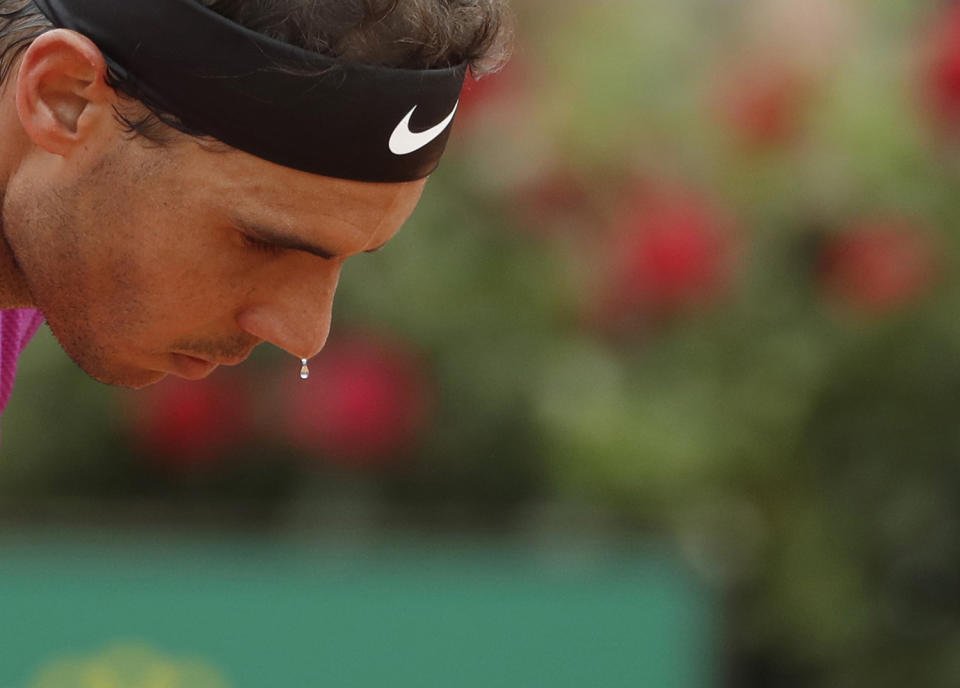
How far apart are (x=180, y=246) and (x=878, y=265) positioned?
2924mm

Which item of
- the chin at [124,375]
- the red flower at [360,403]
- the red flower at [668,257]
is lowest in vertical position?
the chin at [124,375]

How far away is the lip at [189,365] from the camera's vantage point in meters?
2.05

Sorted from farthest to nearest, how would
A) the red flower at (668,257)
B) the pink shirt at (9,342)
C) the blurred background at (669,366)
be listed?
the blurred background at (669,366)
the red flower at (668,257)
the pink shirt at (9,342)

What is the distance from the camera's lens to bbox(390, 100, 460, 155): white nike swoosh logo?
1.87 metres

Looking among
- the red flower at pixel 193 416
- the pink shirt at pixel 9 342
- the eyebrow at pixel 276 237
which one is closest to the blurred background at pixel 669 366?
the red flower at pixel 193 416

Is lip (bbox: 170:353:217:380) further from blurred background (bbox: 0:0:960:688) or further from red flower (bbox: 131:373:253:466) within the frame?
red flower (bbox: 131:373:253:466)

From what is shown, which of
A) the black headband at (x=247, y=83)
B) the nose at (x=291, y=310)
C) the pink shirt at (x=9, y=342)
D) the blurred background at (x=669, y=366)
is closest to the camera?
the black headband at (x=247, y=83)

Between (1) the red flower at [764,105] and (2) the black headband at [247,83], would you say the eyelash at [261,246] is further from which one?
(1) the red flower at [764,105]

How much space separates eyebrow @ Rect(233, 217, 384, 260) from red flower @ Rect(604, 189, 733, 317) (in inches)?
100

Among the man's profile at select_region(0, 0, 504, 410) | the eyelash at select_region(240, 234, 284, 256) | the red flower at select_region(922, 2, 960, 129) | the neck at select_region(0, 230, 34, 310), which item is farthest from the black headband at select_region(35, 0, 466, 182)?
the red flower at select_region(922, 2, 960, 129)

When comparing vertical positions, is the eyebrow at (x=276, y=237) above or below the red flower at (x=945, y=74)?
below

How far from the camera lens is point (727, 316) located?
15.4ft

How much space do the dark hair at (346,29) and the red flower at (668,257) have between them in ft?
8.12

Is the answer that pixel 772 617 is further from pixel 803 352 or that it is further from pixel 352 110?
pixel 352 110
